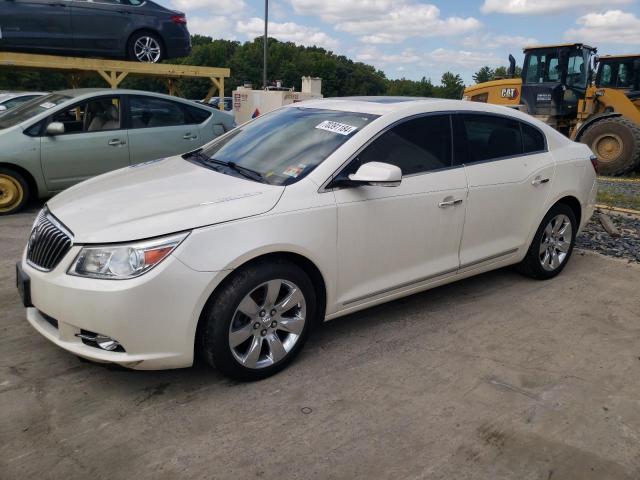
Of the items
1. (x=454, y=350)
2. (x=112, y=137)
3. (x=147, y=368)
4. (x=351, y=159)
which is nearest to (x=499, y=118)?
(x=351, y=159)

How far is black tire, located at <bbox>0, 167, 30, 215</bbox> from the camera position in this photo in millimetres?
6590

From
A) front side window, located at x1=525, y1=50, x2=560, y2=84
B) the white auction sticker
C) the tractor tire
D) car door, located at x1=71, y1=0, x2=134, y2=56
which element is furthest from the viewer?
front side window, located at x1=525, y1=50, x2=560, y2=84

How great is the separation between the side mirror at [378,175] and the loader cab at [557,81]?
1111 centimetres

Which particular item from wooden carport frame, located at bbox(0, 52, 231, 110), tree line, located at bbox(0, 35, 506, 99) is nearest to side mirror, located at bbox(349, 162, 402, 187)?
wooden carport frame, located at bbox(0, 52, 231, 110)

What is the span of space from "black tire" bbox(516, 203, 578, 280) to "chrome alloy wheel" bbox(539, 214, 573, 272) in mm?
10

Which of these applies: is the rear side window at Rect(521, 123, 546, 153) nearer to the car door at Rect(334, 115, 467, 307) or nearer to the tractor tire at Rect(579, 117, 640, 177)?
the car door at Rect(334, 115, 467, 307)

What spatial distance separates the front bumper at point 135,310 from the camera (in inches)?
107

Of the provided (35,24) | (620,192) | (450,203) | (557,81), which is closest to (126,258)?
(450,203)

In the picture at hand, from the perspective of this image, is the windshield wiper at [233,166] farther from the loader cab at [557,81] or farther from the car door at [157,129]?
the loader cab at [557,81]

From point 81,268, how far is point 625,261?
16.8 ft

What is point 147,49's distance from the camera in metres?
9.95

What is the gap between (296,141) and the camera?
3.77m

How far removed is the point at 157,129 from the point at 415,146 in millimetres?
4615

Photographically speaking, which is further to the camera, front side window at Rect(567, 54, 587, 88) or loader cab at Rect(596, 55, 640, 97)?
loader cab at Rect(596, 55, 640, 97)
